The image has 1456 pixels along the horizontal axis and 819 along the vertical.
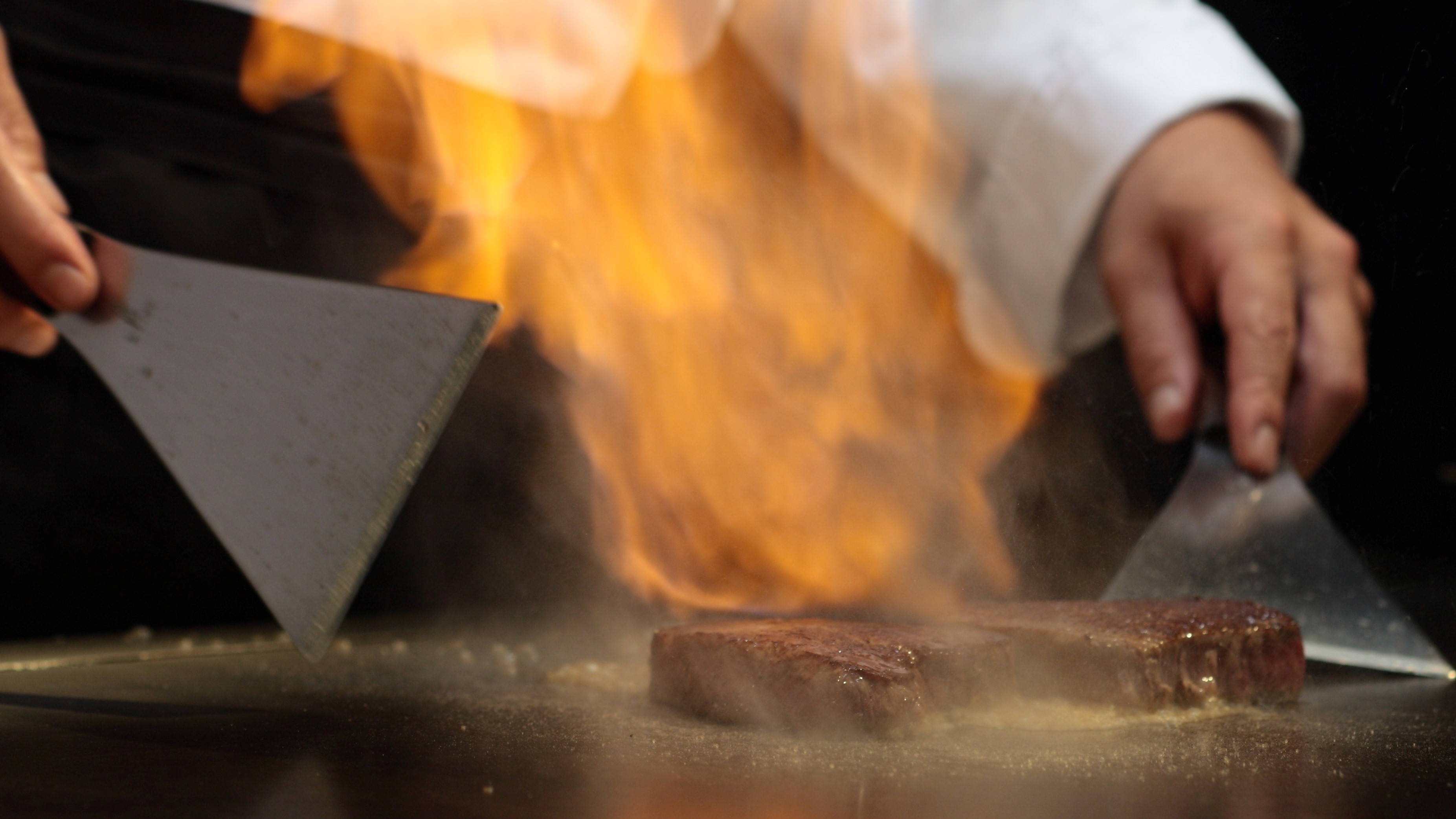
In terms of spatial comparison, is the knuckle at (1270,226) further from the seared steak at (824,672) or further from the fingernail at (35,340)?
the fingernail at (35,340)

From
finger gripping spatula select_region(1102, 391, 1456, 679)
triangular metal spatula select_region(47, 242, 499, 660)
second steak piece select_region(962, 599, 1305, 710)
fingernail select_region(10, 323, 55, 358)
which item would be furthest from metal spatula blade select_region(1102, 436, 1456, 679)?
fingernail select_region(10, 323, 55, 358)

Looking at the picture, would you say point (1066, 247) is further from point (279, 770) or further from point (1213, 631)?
point (279, 770)

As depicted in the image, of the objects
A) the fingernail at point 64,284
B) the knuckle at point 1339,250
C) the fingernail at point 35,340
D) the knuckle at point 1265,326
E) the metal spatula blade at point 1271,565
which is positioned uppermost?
the fingernail at point 64,284

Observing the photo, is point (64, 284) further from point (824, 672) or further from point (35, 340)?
point (824, 672)

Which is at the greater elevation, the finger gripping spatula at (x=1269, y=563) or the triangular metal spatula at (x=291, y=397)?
the triangular metal spatula at (x=291, y=397)

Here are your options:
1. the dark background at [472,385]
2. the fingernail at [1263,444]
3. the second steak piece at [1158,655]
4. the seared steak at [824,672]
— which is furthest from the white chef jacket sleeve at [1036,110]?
the seared steak at [824,672]

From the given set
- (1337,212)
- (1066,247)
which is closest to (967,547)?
(1066,247)
